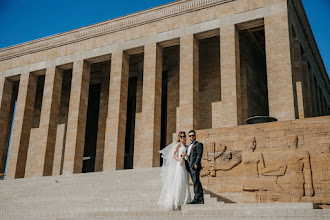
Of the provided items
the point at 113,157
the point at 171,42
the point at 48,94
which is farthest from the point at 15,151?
the point at 171,42

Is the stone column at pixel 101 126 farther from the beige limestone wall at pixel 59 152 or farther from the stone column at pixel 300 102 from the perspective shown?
the stone column at pixel 300 102

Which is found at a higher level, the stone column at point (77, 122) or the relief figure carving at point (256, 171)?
the stone column at point (77, 122)

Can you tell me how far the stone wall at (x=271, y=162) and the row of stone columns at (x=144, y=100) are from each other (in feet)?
19.0

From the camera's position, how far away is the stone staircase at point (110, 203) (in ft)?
21.7

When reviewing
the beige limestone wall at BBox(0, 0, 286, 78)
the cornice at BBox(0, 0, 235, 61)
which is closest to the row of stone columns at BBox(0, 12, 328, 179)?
the beige limestone wall at BBox(0, 0, 286, 78)

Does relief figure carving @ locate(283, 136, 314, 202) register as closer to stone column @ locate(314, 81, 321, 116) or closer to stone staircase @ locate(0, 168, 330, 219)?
stone staircase @ locate(0, 168, 330, 219)

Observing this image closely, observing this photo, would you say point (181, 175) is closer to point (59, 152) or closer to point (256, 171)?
point (256, 171)

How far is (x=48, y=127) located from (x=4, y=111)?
464cm

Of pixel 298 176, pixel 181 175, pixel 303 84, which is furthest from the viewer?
pixel 303 84

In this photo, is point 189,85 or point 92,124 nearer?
point 189,85

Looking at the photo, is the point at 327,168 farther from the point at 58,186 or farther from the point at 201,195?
the point at 58,186

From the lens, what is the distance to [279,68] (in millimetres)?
15953

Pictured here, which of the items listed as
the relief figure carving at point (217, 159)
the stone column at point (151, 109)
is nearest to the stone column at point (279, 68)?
the stone column at point (151, 109)

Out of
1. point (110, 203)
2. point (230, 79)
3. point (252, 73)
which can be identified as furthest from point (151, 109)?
point (110, 203)
